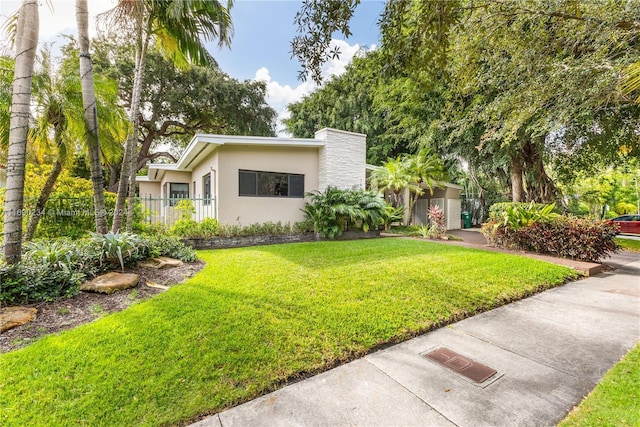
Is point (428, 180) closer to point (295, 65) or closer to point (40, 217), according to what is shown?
point (295, 65)

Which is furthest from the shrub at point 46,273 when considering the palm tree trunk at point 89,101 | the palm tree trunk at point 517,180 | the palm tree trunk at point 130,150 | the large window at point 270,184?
the palm tree trunk at point 517,180

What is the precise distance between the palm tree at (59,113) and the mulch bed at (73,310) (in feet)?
11.6

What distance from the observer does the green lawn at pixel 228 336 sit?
220 cm

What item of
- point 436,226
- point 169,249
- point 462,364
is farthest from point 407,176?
point 462,364

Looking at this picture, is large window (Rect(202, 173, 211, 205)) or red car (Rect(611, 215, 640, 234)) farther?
red car (Rect(611, 215, 640, 234))

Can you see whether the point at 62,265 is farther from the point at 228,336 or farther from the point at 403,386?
the point at 403,386

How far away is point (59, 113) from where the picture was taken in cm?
627

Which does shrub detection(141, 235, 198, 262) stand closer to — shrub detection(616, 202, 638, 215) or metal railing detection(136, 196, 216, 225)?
metal railing detection(136, 196, 216, 225)

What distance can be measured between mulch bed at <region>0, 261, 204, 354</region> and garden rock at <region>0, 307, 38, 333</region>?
58 mm

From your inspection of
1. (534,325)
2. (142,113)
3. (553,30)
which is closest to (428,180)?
(553,30)

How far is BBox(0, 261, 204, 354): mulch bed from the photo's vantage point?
2.99m

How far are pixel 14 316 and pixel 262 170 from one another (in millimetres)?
7326

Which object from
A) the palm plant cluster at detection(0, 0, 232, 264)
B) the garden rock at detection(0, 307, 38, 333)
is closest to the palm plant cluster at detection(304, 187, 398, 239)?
the palm plant cluster at detection(0, 0, 232, 264)

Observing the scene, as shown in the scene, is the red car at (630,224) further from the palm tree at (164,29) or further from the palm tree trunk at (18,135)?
the palm tree trunk at (18,135)
